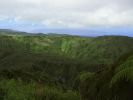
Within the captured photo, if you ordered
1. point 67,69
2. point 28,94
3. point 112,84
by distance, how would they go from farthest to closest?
point 67,69 → point 28,94 → point 112,84

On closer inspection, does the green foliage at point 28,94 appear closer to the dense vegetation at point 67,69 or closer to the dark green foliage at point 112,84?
the dense vegetation at point 67,69


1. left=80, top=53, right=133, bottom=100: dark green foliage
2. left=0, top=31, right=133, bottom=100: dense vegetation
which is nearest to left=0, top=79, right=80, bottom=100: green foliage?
left=0, top=31, right=133, bottom=100: dense vegetation

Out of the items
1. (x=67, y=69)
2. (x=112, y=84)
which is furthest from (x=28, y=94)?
(x=67, y=69)

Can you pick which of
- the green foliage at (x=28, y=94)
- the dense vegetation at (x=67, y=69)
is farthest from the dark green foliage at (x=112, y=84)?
the green foliage at (x=28, y=94)

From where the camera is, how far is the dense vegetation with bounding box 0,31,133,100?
891 centimetres

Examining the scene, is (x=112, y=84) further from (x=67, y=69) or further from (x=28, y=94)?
(x=67, y=69)

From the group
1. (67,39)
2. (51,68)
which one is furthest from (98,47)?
(51,68)

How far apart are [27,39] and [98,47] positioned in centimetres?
3775

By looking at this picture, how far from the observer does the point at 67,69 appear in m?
87.2

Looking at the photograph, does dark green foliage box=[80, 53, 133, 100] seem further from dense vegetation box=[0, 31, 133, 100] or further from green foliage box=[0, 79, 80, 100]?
green foliage box=[0, 79, 80, 100]

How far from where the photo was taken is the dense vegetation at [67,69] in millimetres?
8914

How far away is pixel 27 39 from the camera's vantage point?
169m

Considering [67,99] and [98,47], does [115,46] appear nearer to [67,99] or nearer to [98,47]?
[98,47]

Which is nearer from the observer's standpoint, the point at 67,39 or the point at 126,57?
the point at 126,57
